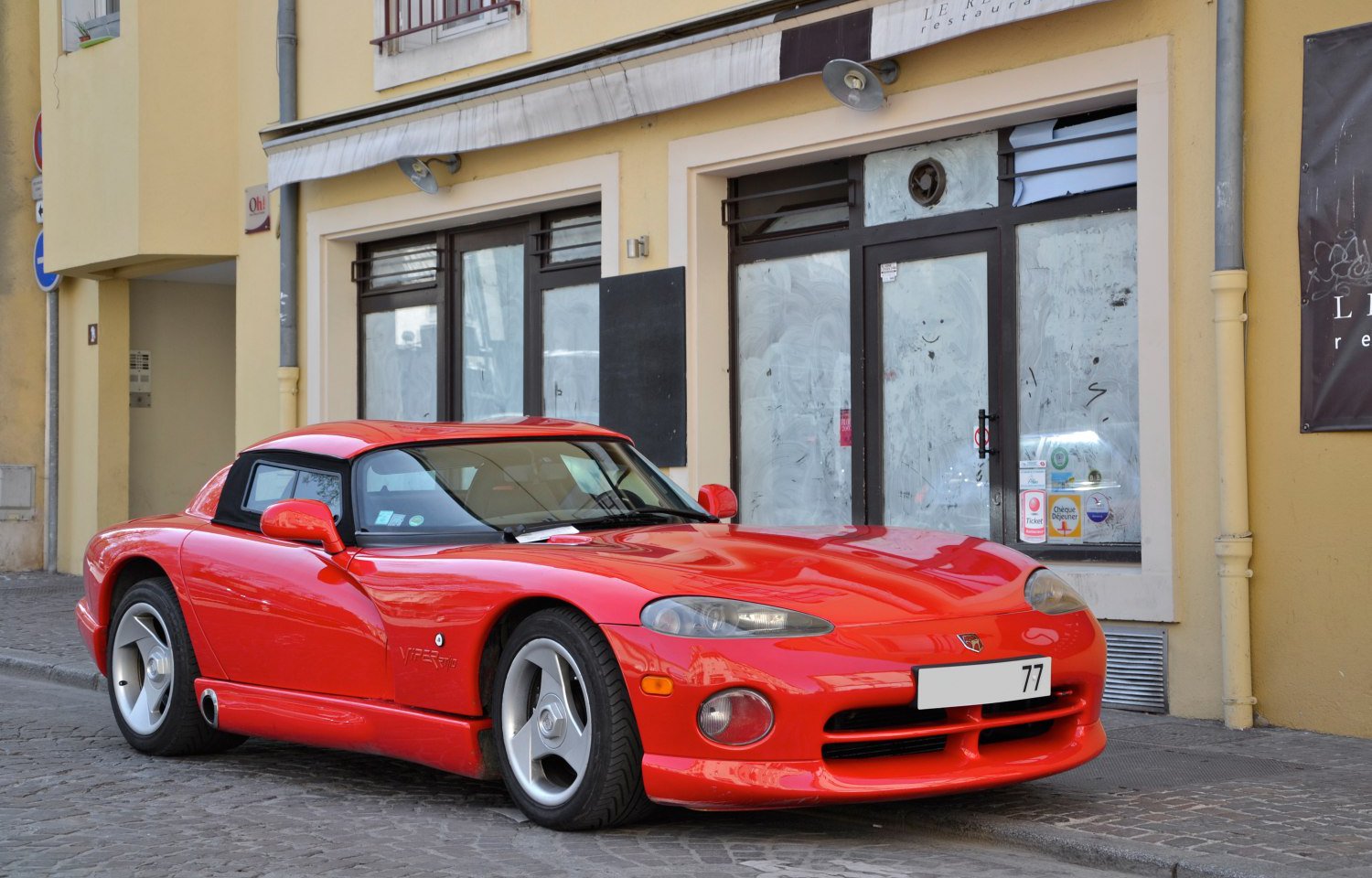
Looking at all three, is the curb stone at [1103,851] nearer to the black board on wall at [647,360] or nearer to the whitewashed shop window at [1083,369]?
the whitewashed shop window at [1083,369]

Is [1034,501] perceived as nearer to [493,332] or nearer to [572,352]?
[572,352]

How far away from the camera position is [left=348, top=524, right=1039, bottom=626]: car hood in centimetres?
506

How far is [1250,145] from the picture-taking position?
7.68 metres

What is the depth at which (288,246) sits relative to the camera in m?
13.8

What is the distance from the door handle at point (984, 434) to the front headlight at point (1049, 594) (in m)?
3.61

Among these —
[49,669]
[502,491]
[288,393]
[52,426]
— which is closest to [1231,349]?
[502,491]

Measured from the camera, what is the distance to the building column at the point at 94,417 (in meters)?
16.2

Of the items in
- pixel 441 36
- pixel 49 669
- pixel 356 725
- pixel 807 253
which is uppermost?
pixel 441 36

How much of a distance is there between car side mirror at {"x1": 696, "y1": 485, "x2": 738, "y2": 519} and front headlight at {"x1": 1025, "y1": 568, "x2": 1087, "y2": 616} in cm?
164

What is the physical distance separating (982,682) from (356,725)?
7.41 ft

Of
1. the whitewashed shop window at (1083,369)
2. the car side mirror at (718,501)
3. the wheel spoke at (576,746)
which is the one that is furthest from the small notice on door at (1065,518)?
the wheel spoke at (576,746)

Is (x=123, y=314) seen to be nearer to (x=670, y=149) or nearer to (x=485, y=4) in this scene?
(x=485, y=4)

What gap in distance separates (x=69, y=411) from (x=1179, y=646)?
12.3 meters

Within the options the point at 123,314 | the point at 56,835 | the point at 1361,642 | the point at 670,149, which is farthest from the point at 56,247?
the point at 1361,642
